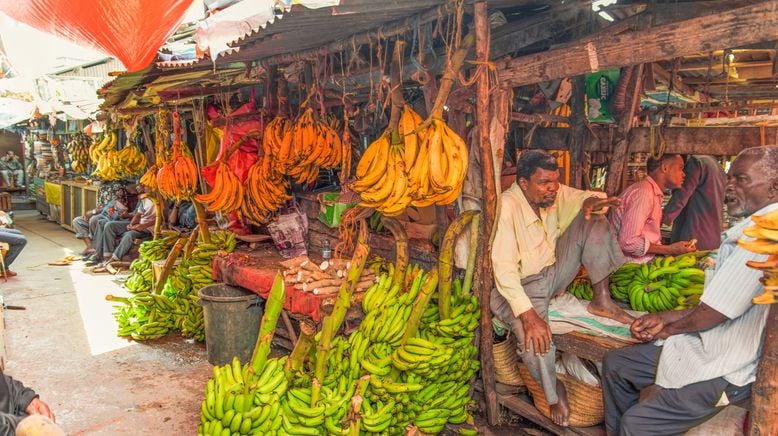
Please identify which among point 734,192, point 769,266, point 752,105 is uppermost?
point 752,105

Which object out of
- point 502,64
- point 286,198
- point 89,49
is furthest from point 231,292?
point 502,64

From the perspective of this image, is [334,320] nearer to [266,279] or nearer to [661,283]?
[266,279]

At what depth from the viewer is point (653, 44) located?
263 cm

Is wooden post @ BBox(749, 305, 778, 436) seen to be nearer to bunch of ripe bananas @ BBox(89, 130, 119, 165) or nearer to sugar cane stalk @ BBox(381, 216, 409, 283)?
sugar cane stalk @ BBox(381, 216, 409, 283)

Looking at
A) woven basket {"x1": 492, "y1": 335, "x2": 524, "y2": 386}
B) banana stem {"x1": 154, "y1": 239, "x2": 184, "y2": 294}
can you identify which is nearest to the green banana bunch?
woven basket {"x1": 492, "y1": 335, "x2": 524, "y2": 386}

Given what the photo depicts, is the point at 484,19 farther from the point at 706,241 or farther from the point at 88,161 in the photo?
the point at 88,161

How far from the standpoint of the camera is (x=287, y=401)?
3123 mm

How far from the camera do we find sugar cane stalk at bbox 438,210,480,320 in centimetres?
371

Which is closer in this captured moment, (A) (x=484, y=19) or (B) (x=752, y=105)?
(A) (x=484, y=19)

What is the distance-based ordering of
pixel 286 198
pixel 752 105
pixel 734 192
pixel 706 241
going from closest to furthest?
pixel 734 192
pixel 706 241
pixel 286 198
pixel 752 105

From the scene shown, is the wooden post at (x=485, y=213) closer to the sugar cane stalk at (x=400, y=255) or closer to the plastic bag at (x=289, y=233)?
the sugar cane stalk at (x=400, y=255)

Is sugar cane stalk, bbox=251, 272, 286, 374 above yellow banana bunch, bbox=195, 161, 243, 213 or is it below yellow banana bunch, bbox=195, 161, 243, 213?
below

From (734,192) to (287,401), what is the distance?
2520 mm

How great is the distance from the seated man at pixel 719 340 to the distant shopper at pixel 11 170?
21.2 metres
